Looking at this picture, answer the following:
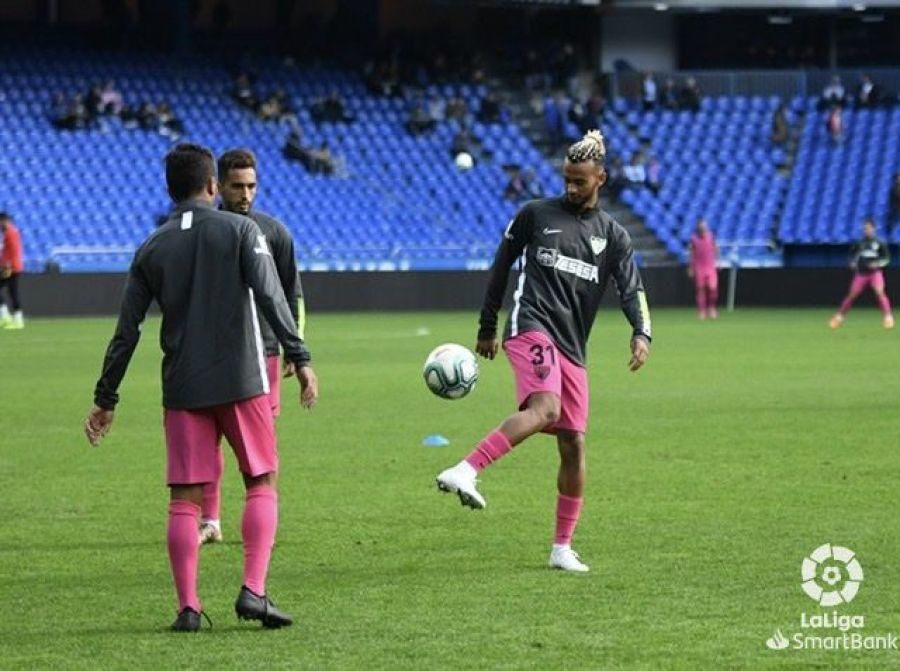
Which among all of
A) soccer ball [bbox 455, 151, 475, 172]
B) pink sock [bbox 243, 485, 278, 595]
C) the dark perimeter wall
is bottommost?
the dark perimeter wall

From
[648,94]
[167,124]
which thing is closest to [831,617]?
[167,124]

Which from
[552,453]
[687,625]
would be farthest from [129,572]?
[552,453]

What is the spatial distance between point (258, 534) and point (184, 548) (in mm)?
313

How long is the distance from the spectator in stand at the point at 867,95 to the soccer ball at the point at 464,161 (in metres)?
11.4

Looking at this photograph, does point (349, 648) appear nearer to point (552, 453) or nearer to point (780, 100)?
point (552, 453)

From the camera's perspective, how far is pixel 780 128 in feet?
184

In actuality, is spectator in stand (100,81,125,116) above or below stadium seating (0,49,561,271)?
above

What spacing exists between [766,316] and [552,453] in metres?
27.8

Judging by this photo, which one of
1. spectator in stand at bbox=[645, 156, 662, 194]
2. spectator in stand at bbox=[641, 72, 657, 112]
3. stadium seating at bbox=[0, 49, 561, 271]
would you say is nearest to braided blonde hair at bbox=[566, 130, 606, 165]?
stadium seating at bbox=[0, 49, 561, 271]

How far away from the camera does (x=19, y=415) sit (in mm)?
20062

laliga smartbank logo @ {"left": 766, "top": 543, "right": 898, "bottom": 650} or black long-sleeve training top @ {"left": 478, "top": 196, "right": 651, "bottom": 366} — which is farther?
black long-sleeve training top @ {"left": 478, "top": 196, "right": 651, "bottom": 366}

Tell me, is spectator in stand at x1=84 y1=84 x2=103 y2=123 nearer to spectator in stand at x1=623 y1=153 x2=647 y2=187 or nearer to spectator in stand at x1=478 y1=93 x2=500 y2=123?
A: spectator in stand at x1=478 y1=93 x2=500 y2=123

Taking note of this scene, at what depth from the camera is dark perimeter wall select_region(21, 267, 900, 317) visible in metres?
43.5

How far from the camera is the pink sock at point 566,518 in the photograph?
1035 centimetres
